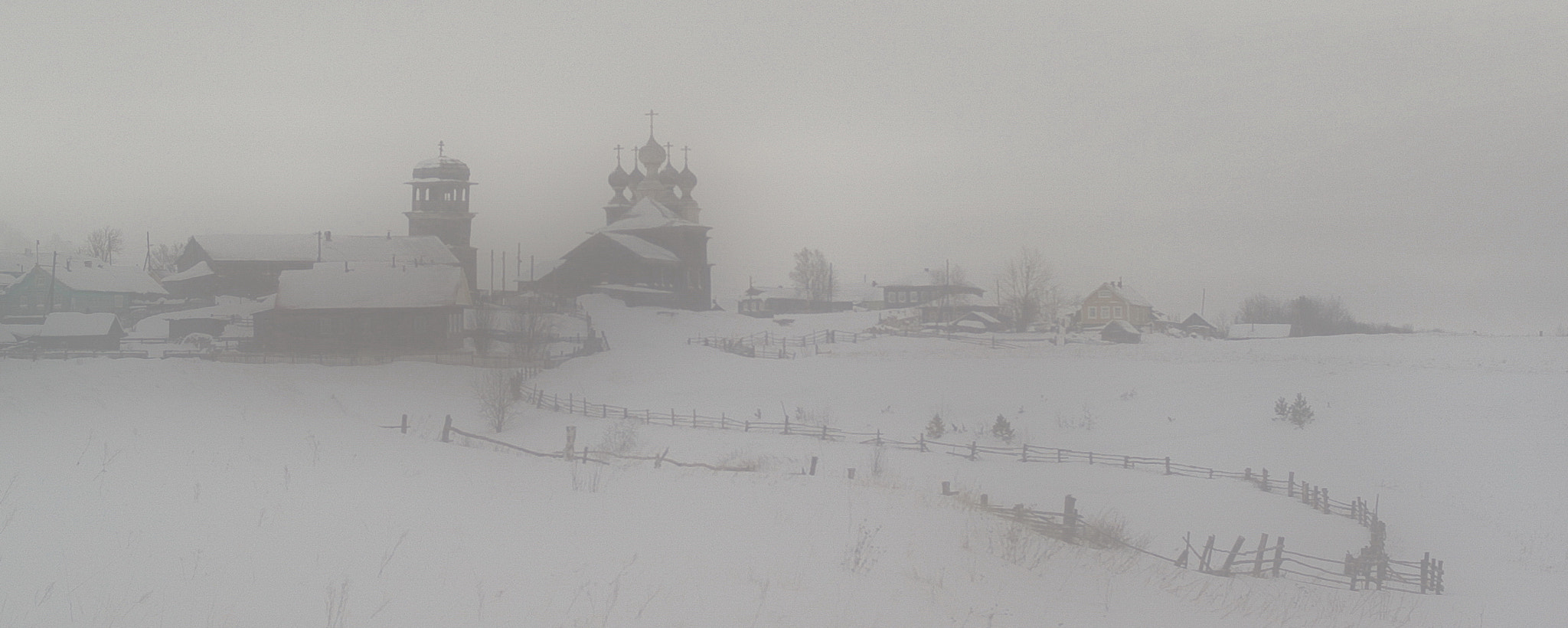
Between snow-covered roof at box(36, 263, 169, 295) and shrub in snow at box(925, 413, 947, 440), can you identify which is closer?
snow-covered roof at box(36, 263, 169, 295)

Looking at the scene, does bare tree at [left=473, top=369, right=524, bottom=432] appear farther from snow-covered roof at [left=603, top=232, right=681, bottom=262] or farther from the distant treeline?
the distant treeline

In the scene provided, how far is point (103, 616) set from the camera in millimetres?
3961

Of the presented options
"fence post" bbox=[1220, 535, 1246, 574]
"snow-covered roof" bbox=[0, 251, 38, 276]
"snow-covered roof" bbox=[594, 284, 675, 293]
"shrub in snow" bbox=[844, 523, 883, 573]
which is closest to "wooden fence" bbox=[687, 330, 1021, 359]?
"snow-covered roof" bbox=[594, 284, 675, 293]

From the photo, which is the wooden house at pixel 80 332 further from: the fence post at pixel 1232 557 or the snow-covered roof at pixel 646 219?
the fence post at pixel 1232 557

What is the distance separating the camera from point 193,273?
5.88m

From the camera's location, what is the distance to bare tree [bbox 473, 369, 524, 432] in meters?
6.41

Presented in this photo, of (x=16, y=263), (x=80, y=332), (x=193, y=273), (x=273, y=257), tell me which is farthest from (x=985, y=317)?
(x=16, y=263)

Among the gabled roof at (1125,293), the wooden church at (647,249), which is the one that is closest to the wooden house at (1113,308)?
the gabled roof at (1125,293)

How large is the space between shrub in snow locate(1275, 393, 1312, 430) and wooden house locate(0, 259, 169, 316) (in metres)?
7.50

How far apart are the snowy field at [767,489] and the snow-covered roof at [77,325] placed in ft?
0.78

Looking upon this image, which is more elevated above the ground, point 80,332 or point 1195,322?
point 1195,322

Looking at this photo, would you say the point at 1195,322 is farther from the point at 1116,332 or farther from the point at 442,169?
the point at 442,169

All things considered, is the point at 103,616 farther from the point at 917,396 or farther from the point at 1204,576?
the point at 1204,576

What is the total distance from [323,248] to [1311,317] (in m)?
7.08
